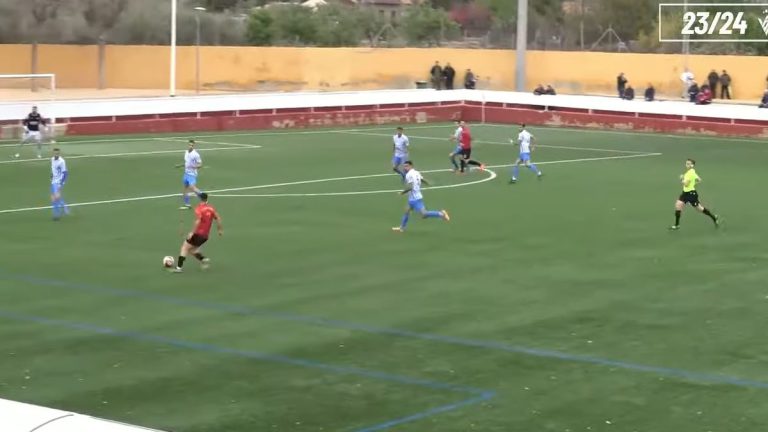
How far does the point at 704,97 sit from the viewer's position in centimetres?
6100

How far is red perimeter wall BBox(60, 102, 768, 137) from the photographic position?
52.0 meters

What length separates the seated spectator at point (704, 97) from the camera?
59.3 metres

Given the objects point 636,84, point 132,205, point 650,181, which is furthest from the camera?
point 636,84

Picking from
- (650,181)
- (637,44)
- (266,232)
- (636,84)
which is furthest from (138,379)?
(637,44)

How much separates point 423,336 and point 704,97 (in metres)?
45.8

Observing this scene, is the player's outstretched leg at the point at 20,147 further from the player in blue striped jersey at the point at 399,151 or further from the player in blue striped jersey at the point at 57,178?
the player in blue striped jersey at the point at 57,178

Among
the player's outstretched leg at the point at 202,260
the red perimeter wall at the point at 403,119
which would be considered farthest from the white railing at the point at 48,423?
the red perimeter wall at the point at 403,119

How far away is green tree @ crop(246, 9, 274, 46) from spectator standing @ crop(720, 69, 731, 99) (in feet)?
111

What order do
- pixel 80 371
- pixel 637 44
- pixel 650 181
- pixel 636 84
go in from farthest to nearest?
pixel 637 44, pixel 636 84, pixel 650 181, pixel 80 371

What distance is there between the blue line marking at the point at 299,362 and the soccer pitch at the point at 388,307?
48mm

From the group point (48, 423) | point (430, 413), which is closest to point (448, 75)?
point (430, 413)

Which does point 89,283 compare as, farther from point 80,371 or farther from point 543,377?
point 543,377

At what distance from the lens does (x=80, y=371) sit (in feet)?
52.1

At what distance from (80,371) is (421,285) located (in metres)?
7.37
